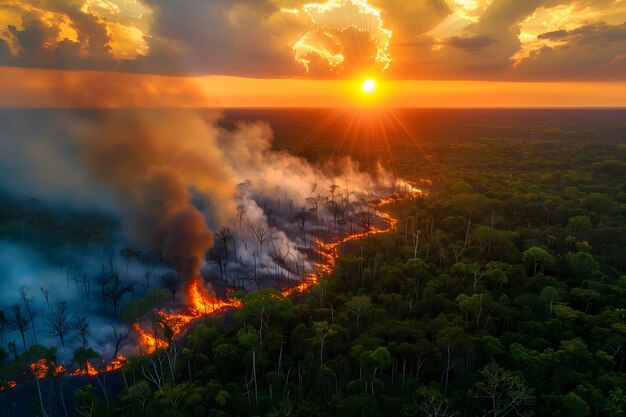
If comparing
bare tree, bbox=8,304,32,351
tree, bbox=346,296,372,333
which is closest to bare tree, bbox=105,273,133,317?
bare tree, bbox=8,304,32,351

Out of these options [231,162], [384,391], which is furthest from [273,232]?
[231,162]

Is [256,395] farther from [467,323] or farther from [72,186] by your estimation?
[72,186]

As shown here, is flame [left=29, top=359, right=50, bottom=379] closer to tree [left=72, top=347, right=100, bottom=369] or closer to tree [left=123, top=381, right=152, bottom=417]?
tree [left=72, top=347, right=100, bottom=369]

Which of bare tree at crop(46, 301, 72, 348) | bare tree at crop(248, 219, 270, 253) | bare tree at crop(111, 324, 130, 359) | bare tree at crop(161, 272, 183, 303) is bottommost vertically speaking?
bare tree at crop(111, 324, 130, 359)

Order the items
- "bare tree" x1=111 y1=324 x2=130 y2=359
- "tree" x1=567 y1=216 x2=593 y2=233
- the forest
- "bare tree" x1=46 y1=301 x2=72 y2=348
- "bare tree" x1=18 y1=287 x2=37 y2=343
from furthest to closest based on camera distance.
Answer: "tree" x1=567 y1=216 x2=593 y2=233 < "bare tree" x1=18 y1=287 x2=37 y2=343 < "bare tree" x1=46 y1=301 x2=72 y2=348 < "bare tree" x1=111 y1=324 x2=130 y2=359 < the forest

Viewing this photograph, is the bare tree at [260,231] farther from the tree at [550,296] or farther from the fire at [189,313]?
the tree at [550,296]
